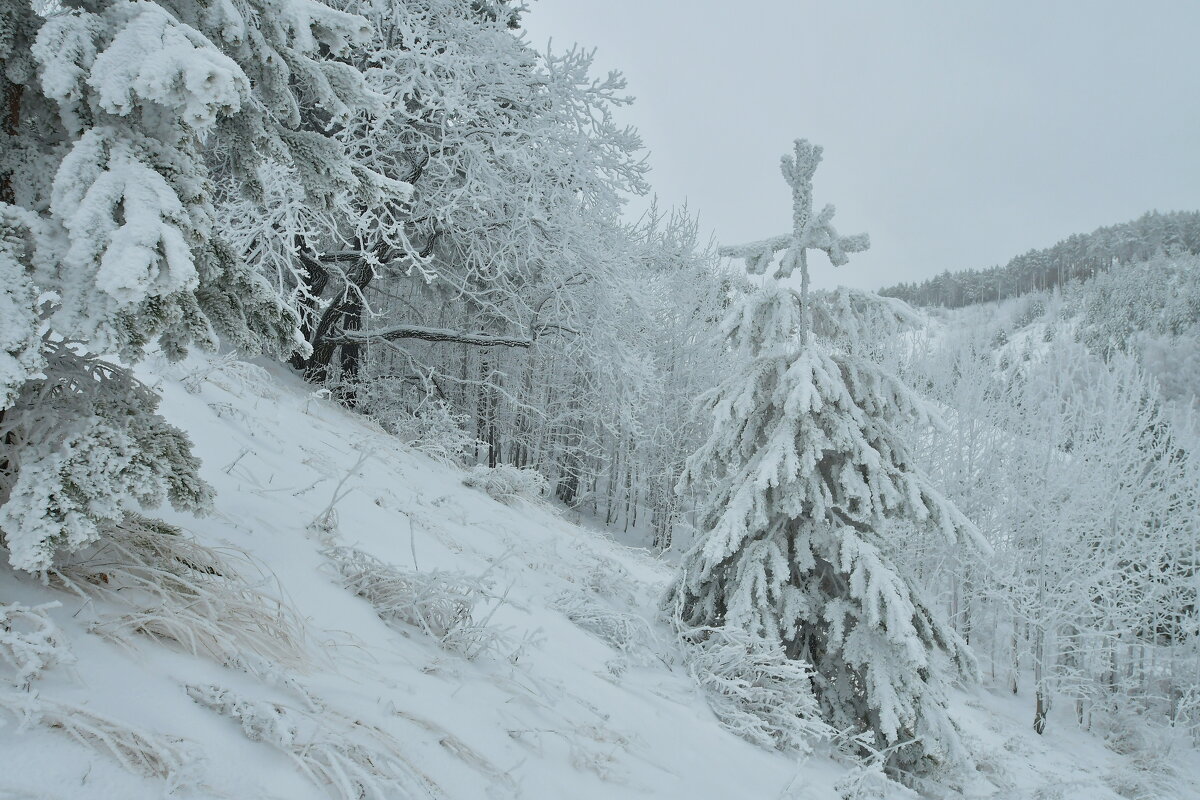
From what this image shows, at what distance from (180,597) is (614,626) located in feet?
8.09

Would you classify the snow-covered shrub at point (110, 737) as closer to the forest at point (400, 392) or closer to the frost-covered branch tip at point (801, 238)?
the forest at point (400, 392)

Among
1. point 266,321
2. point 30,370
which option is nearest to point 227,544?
point 266,321

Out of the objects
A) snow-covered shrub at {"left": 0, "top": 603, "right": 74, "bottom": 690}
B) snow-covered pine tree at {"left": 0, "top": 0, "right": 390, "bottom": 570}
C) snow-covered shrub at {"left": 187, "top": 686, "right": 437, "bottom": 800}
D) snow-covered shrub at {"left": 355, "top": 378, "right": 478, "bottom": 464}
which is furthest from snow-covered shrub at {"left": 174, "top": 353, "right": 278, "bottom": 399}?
snow-covered shrub at {"left": 187, "top": 686, "right": 437, "bottom": 800}

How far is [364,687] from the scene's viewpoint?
1.85m

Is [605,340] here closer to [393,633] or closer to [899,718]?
[899,718]

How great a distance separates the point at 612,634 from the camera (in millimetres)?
3738

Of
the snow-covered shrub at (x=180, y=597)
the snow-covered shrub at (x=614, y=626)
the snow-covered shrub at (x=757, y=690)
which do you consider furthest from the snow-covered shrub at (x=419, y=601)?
the snow-covered shrub at (x=757, y=690)

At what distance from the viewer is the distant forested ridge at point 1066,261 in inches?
2741

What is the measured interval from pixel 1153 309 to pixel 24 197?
63.3 m

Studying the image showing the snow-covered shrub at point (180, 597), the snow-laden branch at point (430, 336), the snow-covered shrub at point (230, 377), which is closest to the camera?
the snow-covered shrub at point (180, 597)

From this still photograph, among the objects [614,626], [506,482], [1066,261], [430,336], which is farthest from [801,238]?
[1066,261]

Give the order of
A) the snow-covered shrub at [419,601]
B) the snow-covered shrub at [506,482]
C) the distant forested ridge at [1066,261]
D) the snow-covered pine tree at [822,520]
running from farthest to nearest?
1. the distant forested ridge at [1066,261]
2. the snow-covered shrub at [506,482]
3. the snow-covered pine tree at [822,520]
4. the snow-covered shrub at [419,601]

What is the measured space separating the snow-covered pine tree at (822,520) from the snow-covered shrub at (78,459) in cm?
324

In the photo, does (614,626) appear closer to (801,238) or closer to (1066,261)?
(801,238)
